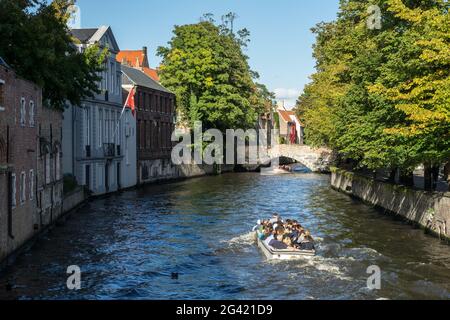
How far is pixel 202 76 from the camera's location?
79.3 meters

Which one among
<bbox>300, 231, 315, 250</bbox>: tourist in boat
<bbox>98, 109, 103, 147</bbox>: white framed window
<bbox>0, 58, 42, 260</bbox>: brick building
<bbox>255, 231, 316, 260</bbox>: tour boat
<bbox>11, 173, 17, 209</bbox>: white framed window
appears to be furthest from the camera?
<bbox>98, 109, 103, 147</bbox>: white framed window

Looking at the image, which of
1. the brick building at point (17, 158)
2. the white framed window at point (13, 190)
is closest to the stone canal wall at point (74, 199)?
the brick building at point (17, 158)

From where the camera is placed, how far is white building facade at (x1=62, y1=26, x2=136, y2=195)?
50919 mm

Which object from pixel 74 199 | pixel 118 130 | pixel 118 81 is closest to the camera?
pixel 74 199

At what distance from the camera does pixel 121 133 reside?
6241 cm

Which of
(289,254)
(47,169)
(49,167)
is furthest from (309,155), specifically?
(289,254)

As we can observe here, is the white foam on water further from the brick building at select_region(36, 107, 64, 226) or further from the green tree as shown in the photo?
the brick building at select_region(36, 107, 64, 226)

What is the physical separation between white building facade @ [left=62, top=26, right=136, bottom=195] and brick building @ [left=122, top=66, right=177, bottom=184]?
2.78 m

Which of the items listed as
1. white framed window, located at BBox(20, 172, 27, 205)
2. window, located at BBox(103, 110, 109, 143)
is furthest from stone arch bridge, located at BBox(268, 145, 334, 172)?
white framed window, located at BBox(20, 172, 27, 205)

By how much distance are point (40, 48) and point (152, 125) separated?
3913 cm

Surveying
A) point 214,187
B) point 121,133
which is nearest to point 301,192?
point 214,187

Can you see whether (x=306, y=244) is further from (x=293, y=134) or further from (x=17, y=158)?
(x=293, y=134)

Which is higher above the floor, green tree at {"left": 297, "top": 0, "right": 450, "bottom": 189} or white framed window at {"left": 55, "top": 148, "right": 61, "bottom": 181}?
A: green tree at {"left": 297, "top": 0, "right": 450, "bottom": 189}
